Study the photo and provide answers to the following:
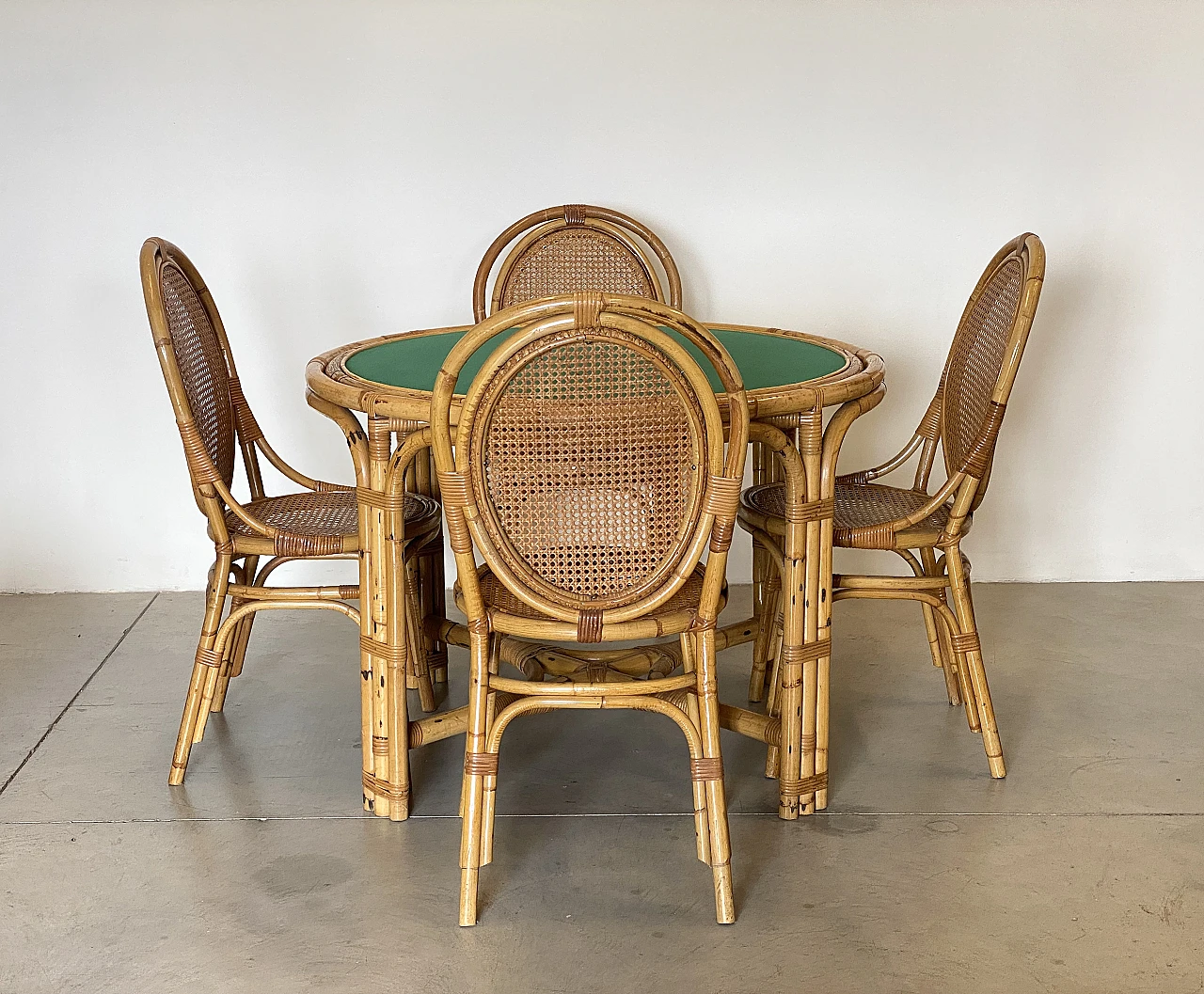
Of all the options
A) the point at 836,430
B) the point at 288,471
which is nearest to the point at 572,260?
the point at 288,471

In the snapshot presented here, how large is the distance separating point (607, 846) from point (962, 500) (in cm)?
105

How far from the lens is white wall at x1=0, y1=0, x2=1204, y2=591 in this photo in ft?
12.6

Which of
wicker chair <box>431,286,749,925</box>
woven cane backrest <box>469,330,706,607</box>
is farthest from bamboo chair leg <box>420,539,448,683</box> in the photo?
woven cane backrest <box>469,330,706,607</box>

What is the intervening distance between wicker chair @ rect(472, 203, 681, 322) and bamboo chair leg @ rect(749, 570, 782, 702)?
1.07m

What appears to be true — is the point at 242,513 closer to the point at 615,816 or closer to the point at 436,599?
the point at 436,599

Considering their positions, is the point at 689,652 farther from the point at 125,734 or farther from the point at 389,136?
the point at 389,136

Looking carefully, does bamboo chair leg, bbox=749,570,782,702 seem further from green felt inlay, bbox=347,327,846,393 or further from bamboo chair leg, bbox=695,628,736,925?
bamboo chair leg, bbox=695,628,736,925

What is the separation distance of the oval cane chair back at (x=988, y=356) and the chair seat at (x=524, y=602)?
723 mm

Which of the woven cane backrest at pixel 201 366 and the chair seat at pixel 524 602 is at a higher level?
the woven cane backrest at pixel 201 366

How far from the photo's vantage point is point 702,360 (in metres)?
2.68

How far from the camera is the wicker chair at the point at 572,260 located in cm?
376

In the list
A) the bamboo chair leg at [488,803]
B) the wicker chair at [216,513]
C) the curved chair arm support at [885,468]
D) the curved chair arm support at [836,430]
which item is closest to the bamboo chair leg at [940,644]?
the curved chair arm support at [885,468]

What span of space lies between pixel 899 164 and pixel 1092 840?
7.30 ft

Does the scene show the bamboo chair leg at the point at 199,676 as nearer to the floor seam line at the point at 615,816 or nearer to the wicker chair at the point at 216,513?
the wicker chair at the point at 216,513
